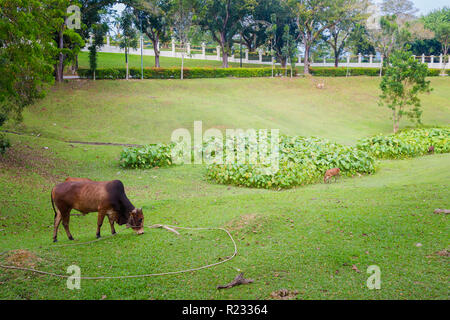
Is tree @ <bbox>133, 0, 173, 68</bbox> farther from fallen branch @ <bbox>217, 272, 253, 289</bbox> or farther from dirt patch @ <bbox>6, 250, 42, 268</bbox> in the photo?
fallen branch @ <bbox>217, 272, 253, 289</bbox>

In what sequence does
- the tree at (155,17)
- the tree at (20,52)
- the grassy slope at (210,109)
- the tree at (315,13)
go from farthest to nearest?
the tree at (315,13), the tree at (155,17), the grassy slope at (210,109), the tree at (20,52)

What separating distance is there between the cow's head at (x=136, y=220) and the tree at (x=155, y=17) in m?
28.5

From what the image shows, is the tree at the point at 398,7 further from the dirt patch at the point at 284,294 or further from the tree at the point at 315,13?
the dirt patch at the point at 284,294

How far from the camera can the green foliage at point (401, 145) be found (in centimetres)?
1437

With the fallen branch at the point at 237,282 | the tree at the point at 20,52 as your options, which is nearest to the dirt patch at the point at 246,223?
the fallen branch at the point at 237,282

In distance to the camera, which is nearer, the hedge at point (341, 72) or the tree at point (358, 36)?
the hedge at point (341, 72)

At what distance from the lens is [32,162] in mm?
11828

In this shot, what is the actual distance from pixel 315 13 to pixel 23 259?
37950 millimetres

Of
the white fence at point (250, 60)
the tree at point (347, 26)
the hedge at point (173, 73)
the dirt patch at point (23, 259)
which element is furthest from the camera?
the white fence at point (250, 60)

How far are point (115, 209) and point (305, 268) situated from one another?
2.61 metres

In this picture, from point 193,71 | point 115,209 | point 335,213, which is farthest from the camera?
point 193,71

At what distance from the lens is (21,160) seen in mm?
11727
